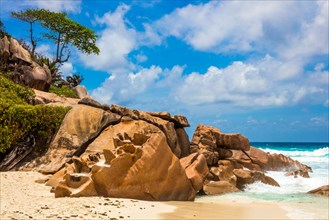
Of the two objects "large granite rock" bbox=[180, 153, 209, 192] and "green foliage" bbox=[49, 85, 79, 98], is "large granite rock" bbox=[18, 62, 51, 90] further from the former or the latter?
"large granite rock" bbox=[180, 153, 209, 192]

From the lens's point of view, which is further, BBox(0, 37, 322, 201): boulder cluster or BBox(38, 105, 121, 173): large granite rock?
BBox(38, 105, 121, 173): large granite rock

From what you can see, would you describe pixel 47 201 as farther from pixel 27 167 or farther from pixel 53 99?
pixel 53 99

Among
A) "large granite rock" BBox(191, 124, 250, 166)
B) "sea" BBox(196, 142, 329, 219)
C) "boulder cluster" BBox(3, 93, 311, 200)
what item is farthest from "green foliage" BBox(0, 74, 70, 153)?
"sea" BBox(196, 142, 329, 219)

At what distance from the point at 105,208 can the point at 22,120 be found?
11.7m

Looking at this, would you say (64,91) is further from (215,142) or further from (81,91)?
(215,142)

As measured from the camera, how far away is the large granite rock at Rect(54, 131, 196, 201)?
13.7 m

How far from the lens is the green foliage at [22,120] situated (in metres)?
20.6

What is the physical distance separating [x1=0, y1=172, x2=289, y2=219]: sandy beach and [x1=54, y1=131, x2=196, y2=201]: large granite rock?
2.02 feet

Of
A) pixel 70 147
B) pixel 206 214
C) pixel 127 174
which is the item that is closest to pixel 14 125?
pixel 70 147

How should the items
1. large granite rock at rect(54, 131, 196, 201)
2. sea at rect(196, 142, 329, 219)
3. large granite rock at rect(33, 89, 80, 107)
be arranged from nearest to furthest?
1. large granite rock at rect(54, 131, 196, 201)
2. sea at rect(196, 142, 329, 219)
3. large granite rock at rect(33, 89, 80, 107)

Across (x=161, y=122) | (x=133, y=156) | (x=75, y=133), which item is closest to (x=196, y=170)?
(x=133, y=156)

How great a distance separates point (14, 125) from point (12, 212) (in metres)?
11.4

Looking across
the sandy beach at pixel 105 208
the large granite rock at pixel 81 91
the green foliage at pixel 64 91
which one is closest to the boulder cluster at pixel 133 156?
the sandy beach at pixel 105 208

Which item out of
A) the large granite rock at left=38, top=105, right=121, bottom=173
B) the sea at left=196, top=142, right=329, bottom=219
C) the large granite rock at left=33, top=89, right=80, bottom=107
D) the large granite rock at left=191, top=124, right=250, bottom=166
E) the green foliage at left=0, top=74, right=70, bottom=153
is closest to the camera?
the sea at left=196, top=142, right=329, bottom=219
